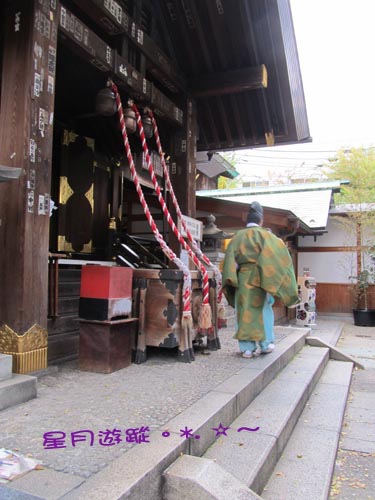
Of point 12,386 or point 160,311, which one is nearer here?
point 12,386

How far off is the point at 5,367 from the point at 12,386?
0.18 m

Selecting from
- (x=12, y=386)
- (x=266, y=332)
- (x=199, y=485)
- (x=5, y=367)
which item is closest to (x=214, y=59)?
(x=266, y=332)

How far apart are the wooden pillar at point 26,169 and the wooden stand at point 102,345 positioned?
542mm

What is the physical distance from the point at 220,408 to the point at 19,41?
343 centimetres

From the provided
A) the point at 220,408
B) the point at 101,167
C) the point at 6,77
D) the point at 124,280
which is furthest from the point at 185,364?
the point at 101,167

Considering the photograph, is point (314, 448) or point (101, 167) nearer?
point (314, 448)

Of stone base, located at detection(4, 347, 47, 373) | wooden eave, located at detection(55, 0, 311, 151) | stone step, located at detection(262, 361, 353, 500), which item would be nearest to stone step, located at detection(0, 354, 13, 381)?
stone base, located at detection(4, 347, 47, 373)

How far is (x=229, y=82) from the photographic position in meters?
6.25

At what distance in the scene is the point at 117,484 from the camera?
1919mm

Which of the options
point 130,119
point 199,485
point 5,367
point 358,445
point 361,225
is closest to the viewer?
point 199,485

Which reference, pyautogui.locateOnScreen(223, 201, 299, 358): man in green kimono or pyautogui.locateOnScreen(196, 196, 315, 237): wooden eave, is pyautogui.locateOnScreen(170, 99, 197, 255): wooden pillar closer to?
pyautogui.locateOnScreen(223, 201, 299, 358): man in green kimono

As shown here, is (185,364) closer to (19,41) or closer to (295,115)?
(19,41)

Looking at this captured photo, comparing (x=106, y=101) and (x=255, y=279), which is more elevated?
(x=106, y=101)

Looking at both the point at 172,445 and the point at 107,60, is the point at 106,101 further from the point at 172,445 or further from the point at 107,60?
the point at 172,445
